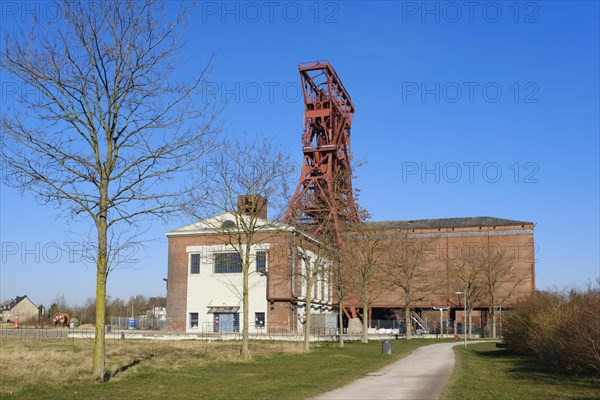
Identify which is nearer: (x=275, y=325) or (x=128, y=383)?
(x=128, y=383)

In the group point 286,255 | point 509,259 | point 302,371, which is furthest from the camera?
point 509,259

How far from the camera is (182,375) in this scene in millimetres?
19062

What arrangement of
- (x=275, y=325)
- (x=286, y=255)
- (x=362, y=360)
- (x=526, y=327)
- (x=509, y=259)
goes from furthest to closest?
(x=509, y=259) < (x=275, y=325) < (x=286, y=255) < (x=526, y=327) < (x=362, y=360)

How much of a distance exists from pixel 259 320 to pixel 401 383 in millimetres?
40994

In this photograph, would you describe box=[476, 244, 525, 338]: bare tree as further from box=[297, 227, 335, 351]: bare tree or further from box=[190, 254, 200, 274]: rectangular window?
box=[190, 254, 200, 274]: rectangular window

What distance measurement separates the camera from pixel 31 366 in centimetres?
1947

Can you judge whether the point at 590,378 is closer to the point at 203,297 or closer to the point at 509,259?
the point at 203,297

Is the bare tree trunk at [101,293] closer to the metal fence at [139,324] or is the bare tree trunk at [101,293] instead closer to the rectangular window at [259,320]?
the rectangular window at [259,320]

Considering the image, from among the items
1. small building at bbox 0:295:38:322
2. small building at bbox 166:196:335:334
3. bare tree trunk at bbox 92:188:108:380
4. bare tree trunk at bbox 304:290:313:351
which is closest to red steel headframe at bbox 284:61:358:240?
small building at bbox 166:196:335:334

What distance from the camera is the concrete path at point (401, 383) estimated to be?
1495 centimetres

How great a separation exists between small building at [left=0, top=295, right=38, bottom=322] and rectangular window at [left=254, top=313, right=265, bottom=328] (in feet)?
258

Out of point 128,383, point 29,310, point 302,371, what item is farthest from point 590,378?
point 29,310

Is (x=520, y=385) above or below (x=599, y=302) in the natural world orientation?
below

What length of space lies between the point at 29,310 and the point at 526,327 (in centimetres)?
12021
